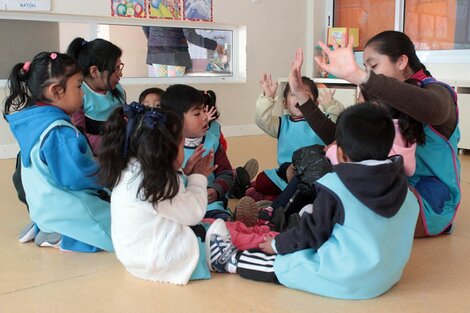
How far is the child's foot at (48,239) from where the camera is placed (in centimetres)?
201

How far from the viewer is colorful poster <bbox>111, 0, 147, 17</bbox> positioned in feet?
14.8

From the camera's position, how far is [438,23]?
488 centimetres

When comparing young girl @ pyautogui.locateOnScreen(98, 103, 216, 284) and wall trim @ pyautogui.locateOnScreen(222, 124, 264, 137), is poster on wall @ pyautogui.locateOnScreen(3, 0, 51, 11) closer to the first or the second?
wall trim @ pyautogui.locateOnScreen(222, 124, 264, 137)

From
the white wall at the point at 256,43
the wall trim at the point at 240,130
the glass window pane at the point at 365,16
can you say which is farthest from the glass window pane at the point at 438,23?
the wall trim at the point at 240,130

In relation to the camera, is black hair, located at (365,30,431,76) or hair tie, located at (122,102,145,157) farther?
black hair, located at (365,30,431,76)

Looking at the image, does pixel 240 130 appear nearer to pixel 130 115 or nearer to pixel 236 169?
pixel 236 169

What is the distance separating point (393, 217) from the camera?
4.81 ft

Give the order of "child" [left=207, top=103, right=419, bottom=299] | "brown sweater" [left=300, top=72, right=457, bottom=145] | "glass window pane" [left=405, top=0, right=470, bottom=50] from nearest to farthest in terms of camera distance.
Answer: "child" [left=207, top=103, right=419, bottom=299], "brown sweater" [left=300, top=72, right=457, bottom=145], "glass window pane" [left=405, top=0, right=470, bottom=50]

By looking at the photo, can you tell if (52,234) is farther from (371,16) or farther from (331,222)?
(371,16)

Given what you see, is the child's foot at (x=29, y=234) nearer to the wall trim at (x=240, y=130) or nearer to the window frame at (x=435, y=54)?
the wall trim at (x=240, y=130)

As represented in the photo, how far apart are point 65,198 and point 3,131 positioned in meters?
2.61

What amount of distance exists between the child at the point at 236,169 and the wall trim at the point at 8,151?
6.98 ft

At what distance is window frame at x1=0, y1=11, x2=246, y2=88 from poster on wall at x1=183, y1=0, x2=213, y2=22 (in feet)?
0.23

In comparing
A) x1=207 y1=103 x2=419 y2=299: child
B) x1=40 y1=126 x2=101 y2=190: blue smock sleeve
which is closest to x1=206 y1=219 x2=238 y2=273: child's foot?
x1=207 y1=103 x2=419 y2=299: child
